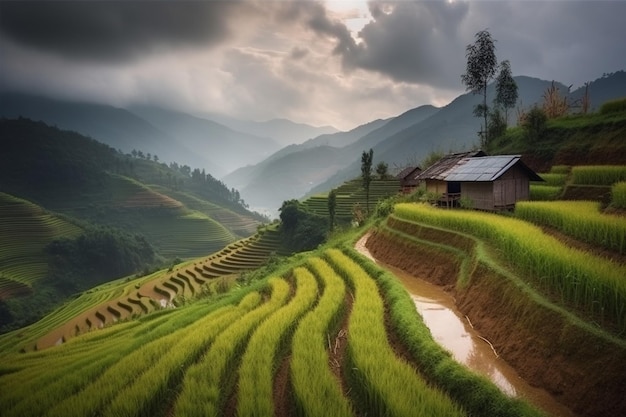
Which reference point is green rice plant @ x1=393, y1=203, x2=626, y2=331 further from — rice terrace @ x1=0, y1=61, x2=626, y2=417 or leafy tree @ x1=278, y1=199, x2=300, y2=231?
leafy tree @ x1=278, y1=199, x2=300, y2=231

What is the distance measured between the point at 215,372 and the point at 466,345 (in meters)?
4.92

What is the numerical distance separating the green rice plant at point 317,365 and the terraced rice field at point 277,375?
21 millimetres

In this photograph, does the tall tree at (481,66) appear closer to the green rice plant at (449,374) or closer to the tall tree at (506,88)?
the tall tree at (506,88)

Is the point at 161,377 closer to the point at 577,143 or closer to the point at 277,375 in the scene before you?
the point at 277,375

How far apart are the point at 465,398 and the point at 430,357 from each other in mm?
1088

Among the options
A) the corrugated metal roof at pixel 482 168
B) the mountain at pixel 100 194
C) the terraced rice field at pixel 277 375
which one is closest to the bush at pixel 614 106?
the corrugated metal roof at pixel 482 168

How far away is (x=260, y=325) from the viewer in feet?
28.0

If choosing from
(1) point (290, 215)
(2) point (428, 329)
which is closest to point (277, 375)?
(2) point (428, 329)

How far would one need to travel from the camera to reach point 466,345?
7.08 meters

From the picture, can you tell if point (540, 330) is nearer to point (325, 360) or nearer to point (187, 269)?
point (325, 360)

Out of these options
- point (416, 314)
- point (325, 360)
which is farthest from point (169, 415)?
point (416, 314)

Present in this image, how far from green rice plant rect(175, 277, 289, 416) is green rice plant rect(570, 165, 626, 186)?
49.3 feet

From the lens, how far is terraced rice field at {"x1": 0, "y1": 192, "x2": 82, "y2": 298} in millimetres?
57219

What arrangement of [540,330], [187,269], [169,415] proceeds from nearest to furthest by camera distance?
[169,415], [540,330], [187,269]
